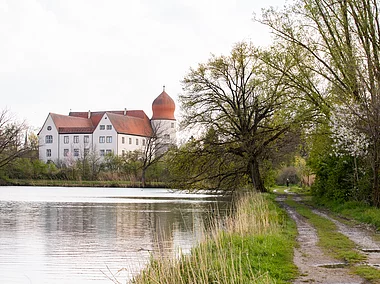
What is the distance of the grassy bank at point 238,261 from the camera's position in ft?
27.3

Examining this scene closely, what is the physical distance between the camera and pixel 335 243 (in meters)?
13.4

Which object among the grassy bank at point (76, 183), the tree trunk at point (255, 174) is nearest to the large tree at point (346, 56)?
the tree trunk at point (255, 174)

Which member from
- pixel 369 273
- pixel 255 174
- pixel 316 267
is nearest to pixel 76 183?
pixel 255 174

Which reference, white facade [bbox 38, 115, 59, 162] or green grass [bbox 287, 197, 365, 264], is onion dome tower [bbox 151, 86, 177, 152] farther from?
green grass [bbox 287, 197, 365, 264]

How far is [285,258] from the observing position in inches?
441

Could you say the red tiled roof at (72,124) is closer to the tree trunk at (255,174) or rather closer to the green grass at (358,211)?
the tree trunk at (255,174)

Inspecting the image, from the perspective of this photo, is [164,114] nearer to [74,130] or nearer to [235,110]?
[74,130]

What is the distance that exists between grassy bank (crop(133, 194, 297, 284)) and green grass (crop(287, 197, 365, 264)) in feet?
2.30

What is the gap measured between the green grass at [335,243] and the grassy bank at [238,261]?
70 cm

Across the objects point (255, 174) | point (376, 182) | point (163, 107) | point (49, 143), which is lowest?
point (376, 182)

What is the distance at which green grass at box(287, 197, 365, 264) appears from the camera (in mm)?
11443

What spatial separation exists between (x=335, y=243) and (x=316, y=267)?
3.13 metres

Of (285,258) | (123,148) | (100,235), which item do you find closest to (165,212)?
(100,235)

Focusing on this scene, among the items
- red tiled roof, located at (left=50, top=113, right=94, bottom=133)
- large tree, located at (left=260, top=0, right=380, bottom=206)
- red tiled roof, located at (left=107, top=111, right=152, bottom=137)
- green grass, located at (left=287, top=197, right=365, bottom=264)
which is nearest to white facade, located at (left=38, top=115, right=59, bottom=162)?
red tiled roof, located at (left=50, top=113, right=94, bottom=133)
